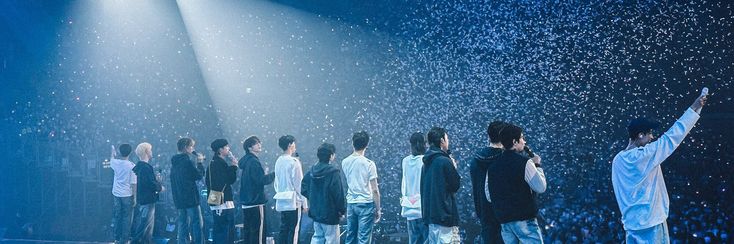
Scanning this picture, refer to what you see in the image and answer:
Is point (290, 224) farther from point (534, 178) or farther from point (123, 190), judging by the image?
point (534, 178)

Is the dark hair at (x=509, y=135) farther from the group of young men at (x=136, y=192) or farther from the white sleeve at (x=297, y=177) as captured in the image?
the group of young men at (x=136, y=192)

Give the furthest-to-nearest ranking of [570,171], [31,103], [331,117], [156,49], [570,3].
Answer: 1. [31,103]
2. [156,49]
3. [331,117]
4. [570,3]
5. [570,171]

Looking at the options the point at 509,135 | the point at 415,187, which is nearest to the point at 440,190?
the point at 415,187

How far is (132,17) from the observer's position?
1208cm

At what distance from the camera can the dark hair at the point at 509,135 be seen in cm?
391

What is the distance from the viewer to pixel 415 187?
5.45 metres

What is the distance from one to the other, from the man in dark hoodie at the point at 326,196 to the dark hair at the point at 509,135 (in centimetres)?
246

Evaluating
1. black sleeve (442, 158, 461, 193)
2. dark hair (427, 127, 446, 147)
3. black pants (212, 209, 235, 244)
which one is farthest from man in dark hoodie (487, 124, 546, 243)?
black pants (212, 209, 235, 244)

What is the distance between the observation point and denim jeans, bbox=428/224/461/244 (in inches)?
197

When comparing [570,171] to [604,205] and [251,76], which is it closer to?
[604,205]

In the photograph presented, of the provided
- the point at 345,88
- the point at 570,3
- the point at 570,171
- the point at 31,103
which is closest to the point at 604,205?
the point at 570,171

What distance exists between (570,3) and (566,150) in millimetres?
2793

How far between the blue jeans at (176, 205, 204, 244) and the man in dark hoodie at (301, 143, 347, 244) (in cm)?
215

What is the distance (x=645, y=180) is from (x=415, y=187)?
2.21 meters
